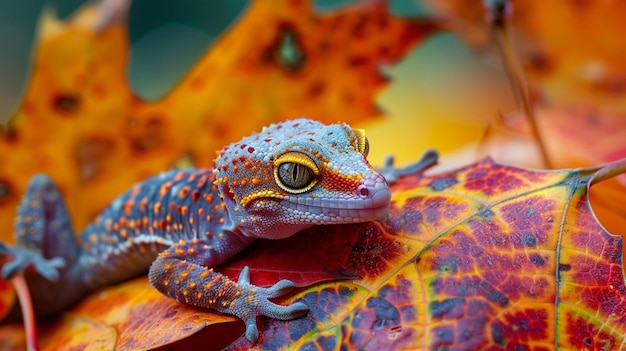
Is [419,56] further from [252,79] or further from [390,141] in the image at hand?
[252,79]

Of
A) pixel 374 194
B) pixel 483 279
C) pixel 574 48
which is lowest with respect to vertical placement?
pixel 483 279

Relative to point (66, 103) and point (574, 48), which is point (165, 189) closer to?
point (66, 103)

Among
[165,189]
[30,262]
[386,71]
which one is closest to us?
[165,189]

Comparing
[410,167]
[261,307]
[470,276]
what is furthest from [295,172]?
[410,167]

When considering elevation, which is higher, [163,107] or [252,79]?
[252,79]

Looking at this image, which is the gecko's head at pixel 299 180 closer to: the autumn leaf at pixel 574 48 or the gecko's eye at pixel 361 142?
the gecko's eye at pixel 361 142

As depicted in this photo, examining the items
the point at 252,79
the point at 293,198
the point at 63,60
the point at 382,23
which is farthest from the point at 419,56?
the point at 293,198

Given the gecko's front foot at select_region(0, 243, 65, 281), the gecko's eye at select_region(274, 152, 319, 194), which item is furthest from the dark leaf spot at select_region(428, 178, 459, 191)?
the gecko's front foot at select_region(0, 243, 65, 281)
